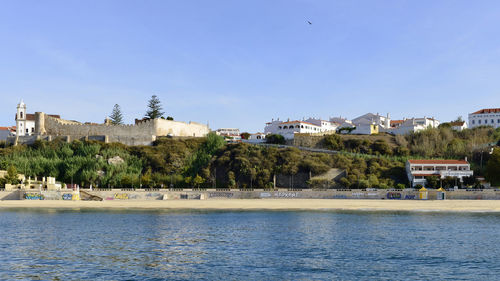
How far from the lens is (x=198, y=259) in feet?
86.8

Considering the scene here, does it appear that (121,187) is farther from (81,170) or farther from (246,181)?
(246,181)

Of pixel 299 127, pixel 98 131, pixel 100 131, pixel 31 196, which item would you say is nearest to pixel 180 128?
pixel 100 131

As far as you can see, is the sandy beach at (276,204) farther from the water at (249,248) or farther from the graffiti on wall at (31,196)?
the water at (249,248)

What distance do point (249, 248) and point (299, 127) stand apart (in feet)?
249

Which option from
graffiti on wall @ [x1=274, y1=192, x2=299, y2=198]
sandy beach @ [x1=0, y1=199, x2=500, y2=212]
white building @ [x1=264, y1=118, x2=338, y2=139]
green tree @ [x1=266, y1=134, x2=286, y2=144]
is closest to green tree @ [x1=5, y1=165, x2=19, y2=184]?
sandy beach @ [x1=0, y1=199, x2=500, y2=212]

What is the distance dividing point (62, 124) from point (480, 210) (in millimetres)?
77566

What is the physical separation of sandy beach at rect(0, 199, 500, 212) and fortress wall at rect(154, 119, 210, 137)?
1307 inches

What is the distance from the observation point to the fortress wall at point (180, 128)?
95.8 meters

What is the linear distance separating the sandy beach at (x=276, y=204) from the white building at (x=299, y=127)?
123 feet

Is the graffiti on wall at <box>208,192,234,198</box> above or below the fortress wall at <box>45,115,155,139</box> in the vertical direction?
below

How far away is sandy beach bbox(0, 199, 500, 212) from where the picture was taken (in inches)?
2210

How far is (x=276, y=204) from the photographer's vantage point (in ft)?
196

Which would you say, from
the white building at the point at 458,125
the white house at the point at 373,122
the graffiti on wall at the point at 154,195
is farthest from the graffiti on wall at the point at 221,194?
the white building at the point at 458,125

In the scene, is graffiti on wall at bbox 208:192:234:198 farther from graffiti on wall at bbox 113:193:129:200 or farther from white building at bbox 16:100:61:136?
white building at bbox 16:100:61:136
